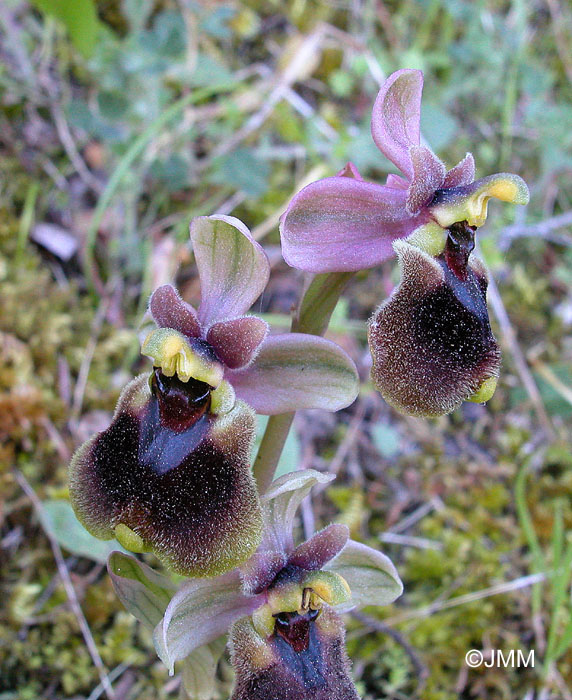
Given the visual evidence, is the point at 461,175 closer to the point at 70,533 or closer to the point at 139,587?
the point at 139,587

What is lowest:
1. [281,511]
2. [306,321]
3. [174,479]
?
[281,511]

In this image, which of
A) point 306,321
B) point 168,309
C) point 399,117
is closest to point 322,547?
point 306,321


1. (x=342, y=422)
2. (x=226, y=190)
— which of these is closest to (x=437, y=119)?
(x=226, y=190)

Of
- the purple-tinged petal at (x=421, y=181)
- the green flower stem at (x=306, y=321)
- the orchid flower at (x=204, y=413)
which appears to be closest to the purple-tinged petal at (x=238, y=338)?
the orchid flower at (x=204, y=413)

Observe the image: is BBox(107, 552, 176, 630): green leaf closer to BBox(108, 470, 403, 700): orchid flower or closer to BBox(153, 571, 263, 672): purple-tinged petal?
BBox(108, 470, 403, 700): orchid flower

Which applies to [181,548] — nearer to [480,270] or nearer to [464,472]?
[480,270]

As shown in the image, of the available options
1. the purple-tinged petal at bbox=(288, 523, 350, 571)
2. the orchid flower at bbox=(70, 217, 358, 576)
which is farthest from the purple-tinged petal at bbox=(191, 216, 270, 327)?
the purple-tinged petal at bbox=(288, 523, 350, 571)

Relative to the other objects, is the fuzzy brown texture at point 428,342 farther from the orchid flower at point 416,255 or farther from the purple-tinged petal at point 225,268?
the purple-tinged petal at point 225,268
